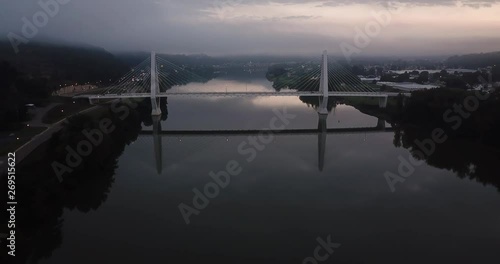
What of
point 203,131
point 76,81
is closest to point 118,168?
point 203,131

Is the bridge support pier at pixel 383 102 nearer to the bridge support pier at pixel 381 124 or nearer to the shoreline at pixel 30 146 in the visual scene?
the bridge support pier at pixel 381 124

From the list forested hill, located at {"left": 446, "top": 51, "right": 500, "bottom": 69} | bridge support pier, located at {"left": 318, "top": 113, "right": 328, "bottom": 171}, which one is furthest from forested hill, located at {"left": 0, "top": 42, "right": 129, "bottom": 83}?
forested hill, located at {"left": 446, "top": 51, "right": 500, "bottom": 69}

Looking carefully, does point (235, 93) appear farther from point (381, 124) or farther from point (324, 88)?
point (381, 124)

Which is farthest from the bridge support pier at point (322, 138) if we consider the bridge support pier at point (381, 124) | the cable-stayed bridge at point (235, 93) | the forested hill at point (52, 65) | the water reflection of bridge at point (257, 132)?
the forested hill at point (52, 65)

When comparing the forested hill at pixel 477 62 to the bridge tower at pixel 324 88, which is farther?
the forested hill at pixel 477 62

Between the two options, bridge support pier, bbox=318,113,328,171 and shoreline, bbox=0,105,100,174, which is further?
bridge support pier, bbox=318,113,328,171

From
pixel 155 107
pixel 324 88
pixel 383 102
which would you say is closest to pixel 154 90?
pixel 155 107

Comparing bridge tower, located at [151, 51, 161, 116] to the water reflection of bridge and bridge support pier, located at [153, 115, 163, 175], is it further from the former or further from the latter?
the water reflection of bridge

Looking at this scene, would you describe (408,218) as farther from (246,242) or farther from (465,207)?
(246,242)
